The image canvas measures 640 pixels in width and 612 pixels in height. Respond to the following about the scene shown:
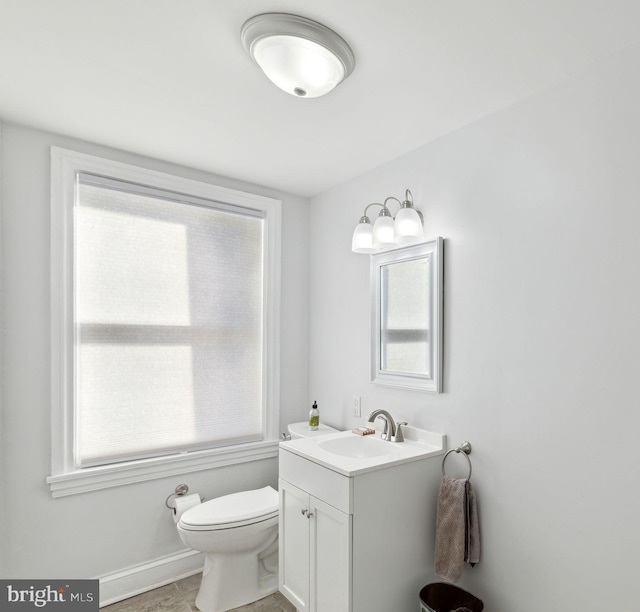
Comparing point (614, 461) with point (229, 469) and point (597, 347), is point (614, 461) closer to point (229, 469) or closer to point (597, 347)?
point (597, 347)

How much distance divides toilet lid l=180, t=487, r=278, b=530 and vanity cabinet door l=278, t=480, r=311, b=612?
0.13 meters

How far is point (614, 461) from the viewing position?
1375 mm

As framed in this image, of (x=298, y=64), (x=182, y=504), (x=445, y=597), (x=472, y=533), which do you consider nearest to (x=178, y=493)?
(x=182, y=504)

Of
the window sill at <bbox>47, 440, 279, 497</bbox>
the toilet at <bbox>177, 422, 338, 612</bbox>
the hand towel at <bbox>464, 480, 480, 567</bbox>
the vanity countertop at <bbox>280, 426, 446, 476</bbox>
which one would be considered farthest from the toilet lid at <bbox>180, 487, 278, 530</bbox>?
the hand towel at <bbox>464, 480, 480, 567</bbox>

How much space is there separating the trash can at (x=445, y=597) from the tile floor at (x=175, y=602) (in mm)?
733

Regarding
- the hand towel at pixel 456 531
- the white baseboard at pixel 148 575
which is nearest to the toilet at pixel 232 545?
the white baseboard at pixel 148 575

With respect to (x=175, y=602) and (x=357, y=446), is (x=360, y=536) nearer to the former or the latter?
(x=357, y=446)

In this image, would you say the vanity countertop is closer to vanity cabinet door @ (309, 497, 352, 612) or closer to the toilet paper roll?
vanity cabinet door @ (309, 497, 352, 612)

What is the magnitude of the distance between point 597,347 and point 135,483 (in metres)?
2.25

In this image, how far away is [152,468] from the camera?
2.24 meters

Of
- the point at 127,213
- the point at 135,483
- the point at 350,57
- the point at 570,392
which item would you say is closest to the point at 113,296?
the point at 127,213

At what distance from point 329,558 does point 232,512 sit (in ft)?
2.01

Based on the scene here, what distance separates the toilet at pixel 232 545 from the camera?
6.48 ft

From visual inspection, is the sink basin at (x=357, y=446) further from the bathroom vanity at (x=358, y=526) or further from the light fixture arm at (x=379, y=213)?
the light fixture arm at (x=379, y=213)
